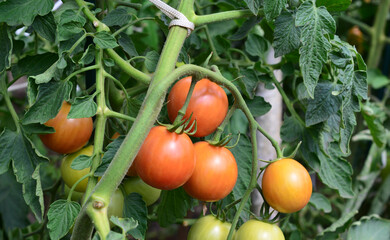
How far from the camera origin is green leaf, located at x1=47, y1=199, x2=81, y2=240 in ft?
1.68

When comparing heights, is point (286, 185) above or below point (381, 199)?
above

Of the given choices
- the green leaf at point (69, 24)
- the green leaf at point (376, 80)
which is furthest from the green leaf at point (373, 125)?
the green leaf at point (376, 80)

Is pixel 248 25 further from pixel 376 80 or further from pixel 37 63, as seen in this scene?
pixel 376 80

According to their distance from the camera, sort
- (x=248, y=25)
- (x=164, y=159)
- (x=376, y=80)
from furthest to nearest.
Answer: (x=376, y=80) → (x=248, y=25) → (x=164, y=159)

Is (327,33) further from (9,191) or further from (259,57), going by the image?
(9,191)

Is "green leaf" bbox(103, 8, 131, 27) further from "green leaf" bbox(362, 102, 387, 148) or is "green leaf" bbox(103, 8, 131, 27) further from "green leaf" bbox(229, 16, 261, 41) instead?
"green leaf" bbox(362, 102, 387, 148)

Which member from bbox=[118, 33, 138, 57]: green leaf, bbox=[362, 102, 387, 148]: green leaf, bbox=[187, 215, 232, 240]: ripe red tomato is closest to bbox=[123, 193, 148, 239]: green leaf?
bbox=[187, 215, 232, 240]: ripe red tomato

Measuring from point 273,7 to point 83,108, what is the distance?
0.28 metres

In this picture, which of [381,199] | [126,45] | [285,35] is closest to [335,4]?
[285,35]

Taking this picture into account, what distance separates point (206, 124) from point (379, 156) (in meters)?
0.95

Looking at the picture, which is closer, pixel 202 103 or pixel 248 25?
pixel 202 103

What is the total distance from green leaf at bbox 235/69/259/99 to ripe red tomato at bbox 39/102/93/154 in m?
0.25

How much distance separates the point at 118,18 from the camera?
2.15ft

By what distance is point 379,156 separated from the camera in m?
1.33
